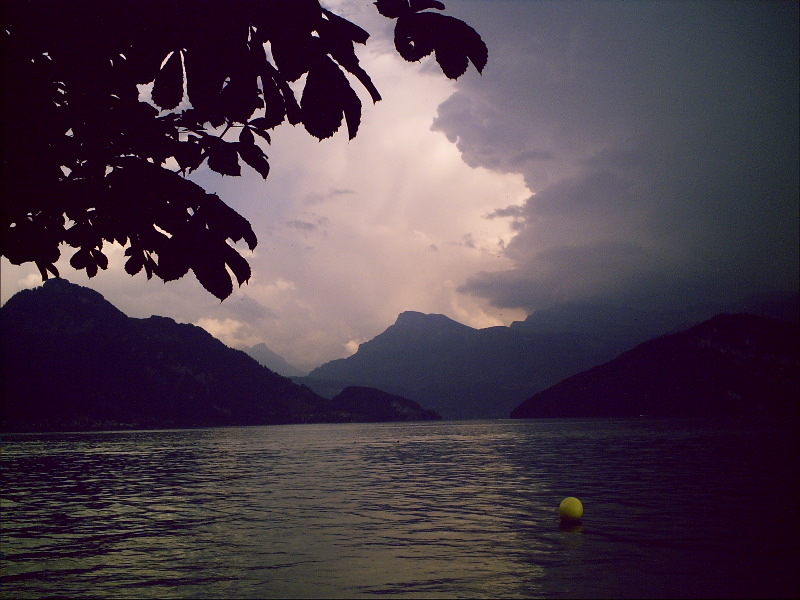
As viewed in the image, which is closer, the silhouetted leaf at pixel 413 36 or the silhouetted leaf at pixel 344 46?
the silhouetted leaf at pixel 344 46

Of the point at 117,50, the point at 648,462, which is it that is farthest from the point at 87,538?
the point at 648,462

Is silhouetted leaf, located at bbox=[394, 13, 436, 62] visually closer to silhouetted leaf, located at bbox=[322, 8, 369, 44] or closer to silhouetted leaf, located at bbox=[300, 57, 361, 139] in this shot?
silhouetted leaf, located at bbox=[322, 8, 369, 44]

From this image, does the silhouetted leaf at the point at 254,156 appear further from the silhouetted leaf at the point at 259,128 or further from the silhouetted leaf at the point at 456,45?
the silhouetted leaf at the point at 456,45

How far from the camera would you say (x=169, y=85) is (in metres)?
2.89

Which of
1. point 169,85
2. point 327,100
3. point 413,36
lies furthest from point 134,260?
point 413,36

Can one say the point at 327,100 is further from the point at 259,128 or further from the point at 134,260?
the point at 134,260

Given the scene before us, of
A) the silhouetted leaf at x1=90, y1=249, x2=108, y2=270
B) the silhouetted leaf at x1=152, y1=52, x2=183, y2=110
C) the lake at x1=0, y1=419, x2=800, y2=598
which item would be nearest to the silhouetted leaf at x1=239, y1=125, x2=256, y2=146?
the silhouetted leaf at x1=152, y1=52, x2=183, y2=110

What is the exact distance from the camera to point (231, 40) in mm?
2826

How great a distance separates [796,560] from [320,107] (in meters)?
15.1

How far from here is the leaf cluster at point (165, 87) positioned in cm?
282

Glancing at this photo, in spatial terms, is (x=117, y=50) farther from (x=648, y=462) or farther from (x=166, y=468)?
(x=166, y=468)

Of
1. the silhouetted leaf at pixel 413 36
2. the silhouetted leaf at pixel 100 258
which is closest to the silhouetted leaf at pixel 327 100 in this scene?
the silhouetted leaf at pixel 413 36

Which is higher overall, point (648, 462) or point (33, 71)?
point (33, 71)

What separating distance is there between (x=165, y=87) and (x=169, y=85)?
2 cm
